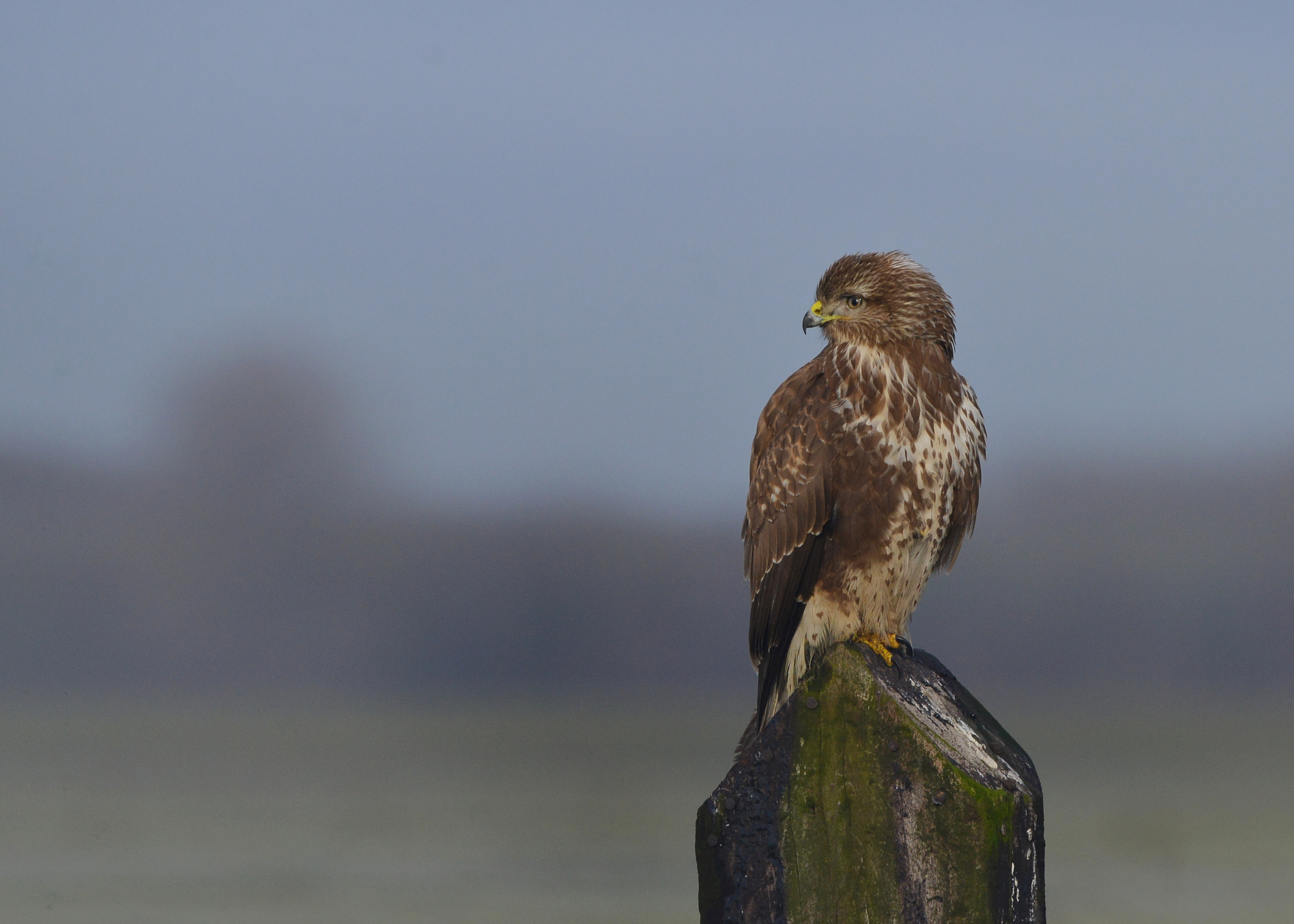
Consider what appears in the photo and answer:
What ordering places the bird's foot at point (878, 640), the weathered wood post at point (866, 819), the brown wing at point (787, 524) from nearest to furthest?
the weathered wood post at point (866, 819), the bird's foot at point (878, 640), the brown wing at point (787, 524)

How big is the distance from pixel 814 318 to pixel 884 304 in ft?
1.11

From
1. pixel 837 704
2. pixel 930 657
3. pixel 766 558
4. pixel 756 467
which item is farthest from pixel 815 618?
pixel 837 704

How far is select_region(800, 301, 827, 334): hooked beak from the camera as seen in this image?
5480 mm

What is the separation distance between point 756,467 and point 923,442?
0.75 meters

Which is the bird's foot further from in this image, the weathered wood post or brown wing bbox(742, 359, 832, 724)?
the weathered wood post

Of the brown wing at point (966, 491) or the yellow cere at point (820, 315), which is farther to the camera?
the yellow cere at point (820, 315)

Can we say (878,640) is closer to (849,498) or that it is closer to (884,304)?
(849,498)

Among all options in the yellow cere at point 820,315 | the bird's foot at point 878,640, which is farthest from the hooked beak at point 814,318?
the bird's foot at point 878,640

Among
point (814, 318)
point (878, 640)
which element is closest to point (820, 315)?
point (814, 318)

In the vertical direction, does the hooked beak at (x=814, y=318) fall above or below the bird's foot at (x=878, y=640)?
above

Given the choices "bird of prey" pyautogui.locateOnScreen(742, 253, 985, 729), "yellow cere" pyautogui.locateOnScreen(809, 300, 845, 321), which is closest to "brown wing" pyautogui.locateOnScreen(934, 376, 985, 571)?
"bird of prey" pyautogui.locateOnScreen(742, 253, 985, 729)

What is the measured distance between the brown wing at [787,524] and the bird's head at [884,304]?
0.45 meters

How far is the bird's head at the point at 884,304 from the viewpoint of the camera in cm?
534

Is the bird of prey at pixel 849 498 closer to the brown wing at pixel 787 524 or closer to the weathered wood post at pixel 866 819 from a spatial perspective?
the brown wing at pixel 787 524
